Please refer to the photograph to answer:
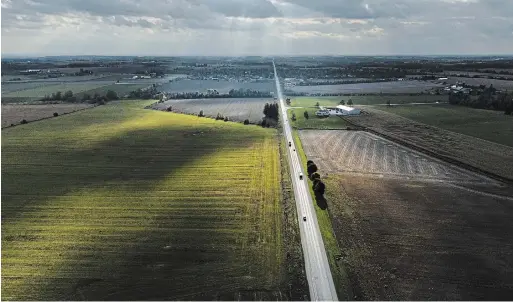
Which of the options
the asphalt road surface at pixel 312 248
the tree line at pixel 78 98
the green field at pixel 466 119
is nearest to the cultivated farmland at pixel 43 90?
the tree line at pixel 78 98

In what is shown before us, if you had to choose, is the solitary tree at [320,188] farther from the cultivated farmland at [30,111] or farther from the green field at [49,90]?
the green field at [49,90]

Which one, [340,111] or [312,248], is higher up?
[340,111]

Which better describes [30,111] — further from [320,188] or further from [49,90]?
[320,188]

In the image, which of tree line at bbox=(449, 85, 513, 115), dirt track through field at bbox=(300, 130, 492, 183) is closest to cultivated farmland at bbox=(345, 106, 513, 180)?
dirt track through field at bbox=(300, 130, 492, 183)

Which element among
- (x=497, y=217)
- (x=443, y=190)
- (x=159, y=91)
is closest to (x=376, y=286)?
(x=497, y=217)

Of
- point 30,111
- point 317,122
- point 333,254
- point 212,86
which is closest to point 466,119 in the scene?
point 317,122

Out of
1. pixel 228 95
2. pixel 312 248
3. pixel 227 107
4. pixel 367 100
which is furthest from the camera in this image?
pixel 228 95

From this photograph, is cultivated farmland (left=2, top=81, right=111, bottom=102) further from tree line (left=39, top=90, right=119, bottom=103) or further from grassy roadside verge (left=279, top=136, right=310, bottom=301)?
grassy roadside verge (left=279, top=136, right=310, bottom=301)
